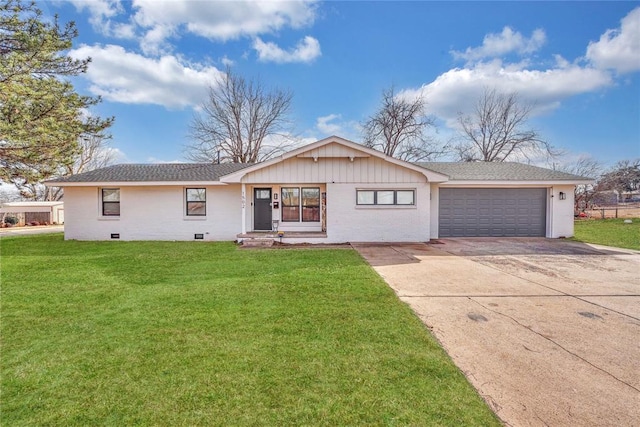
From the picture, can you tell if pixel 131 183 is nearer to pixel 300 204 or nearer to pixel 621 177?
pixel 300 204

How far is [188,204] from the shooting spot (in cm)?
1280

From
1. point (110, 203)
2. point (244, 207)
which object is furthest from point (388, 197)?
point (110, 203)

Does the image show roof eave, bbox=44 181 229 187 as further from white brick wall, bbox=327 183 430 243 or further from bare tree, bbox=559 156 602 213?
bare tree, bbox=559 156 602 213

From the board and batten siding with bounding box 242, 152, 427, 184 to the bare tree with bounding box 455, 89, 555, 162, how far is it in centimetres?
2090

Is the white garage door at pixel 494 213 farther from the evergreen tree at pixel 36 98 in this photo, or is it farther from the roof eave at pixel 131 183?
the evergreen tree at pixel 36 98

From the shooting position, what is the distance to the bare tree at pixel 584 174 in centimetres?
2452

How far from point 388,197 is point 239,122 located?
61.6 ft

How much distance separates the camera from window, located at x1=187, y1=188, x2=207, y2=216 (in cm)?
1276

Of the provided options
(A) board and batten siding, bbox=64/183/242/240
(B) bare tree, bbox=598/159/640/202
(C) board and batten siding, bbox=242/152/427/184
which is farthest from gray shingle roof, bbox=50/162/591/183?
(B) bare tree, bbox=598/159/640/202

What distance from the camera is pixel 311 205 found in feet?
42.4

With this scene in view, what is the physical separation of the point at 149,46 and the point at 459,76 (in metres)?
19.7

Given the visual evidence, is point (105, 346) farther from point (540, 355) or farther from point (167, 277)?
point (540, 355)

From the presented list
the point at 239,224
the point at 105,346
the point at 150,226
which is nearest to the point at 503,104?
the point at 239,224

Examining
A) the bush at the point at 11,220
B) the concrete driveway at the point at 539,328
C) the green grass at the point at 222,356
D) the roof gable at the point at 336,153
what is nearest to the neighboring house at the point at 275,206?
the roof gable at the point at 336,153
